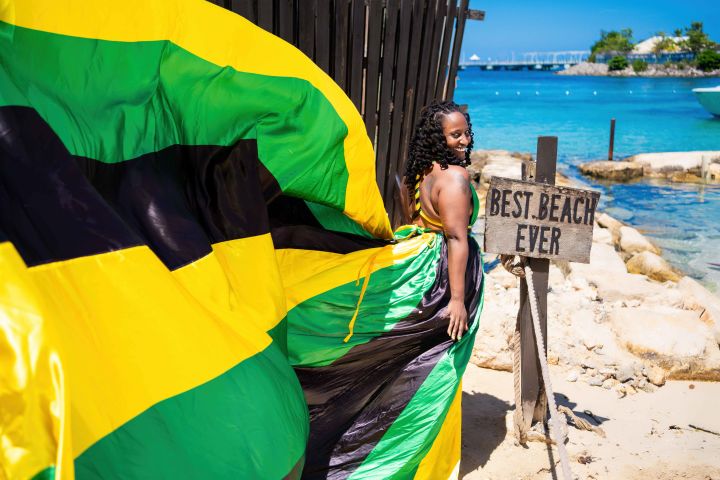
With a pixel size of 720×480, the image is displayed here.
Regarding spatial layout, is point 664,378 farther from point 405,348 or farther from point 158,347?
point 158,347

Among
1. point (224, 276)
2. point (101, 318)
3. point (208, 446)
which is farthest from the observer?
point (224, 276)

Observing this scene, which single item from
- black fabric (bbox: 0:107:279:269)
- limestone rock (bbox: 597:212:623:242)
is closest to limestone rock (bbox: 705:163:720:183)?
limestone rock (bbox: 597:212:623:242)

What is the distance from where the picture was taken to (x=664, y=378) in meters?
5.07

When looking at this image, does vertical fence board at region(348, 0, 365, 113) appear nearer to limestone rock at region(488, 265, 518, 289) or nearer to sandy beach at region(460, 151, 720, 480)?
sandy beach at region(460, 151, 720, 480)

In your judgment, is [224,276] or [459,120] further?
[459,120]

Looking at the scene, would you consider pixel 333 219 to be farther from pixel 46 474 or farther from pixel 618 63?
pixel 618 63

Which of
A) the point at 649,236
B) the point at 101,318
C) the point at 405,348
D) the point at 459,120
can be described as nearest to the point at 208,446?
the point at 101,318

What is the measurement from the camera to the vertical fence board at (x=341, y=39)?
4016 mm

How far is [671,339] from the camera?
17.8 ft

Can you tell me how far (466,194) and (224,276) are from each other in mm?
1627

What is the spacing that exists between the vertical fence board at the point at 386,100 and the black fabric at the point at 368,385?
1.48 metres

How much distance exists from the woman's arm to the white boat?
32607mm

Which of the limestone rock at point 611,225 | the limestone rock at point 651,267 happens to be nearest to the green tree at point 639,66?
the limestone rock at point 611,225

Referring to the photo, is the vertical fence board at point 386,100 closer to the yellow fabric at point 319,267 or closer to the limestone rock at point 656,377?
the yellow fabric at point 319,267
